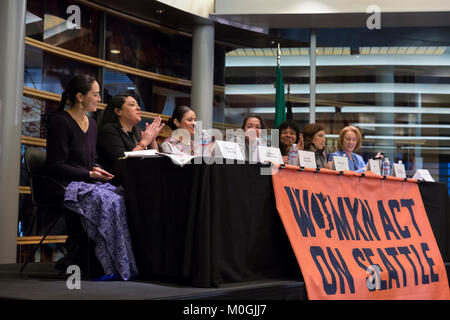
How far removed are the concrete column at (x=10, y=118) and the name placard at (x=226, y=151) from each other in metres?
2.31

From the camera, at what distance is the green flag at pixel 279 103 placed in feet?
22.0

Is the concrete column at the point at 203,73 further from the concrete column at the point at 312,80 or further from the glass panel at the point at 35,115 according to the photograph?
the glass panel at the point at 35,115

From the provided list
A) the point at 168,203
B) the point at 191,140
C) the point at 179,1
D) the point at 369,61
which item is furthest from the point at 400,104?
the point at 168,203

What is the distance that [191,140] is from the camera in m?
4.10

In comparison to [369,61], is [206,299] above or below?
below

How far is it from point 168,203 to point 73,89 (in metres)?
0.98

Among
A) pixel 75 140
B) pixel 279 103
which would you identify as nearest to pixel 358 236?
pixel 75 140

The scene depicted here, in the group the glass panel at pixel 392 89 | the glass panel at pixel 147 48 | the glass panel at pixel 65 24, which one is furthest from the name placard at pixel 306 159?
the glass panel at pixel 392 89

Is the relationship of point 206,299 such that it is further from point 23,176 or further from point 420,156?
point 420,156

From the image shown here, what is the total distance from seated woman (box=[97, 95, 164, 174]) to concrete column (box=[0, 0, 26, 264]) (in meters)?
1.19

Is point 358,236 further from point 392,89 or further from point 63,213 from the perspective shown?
point 392,89

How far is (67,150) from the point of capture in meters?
3.10

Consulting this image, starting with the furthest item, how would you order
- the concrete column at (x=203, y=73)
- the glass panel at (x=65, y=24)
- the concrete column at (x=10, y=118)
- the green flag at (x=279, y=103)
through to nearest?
the green flag at (x=279, y=103), the concrete column at (x=203, y=73), the glass panel at (x=65, y=24), the concrete column at (x=10, y=118)

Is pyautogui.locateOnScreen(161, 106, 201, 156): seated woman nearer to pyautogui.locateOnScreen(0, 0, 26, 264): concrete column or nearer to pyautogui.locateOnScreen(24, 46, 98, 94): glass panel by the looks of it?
pyautogui.locateOnScreen(0, 0, 26, 264): concrete column
